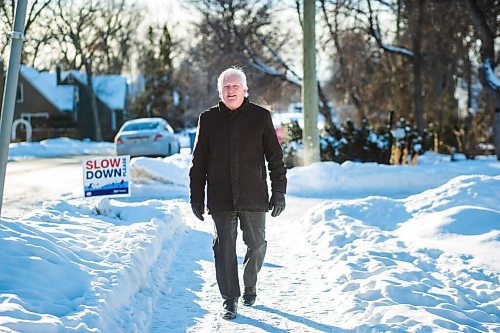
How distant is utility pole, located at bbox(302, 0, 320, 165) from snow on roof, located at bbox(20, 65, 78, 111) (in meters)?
43.2

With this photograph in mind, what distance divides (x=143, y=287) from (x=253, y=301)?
1028 mm

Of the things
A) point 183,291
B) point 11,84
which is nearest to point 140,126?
point 11,84

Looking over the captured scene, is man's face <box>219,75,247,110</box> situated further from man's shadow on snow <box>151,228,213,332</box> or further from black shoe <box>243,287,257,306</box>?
man's shadow on snow <box>151,228,213,332</box>

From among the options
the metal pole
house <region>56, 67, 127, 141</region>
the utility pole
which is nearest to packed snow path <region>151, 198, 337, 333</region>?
the metal pole

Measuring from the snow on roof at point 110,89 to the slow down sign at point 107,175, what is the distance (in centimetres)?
4900

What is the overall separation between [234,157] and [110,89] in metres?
54.5

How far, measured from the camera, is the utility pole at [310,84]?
14758mm

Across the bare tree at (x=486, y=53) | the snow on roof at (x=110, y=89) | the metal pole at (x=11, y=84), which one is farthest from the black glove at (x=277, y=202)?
the snow on roof at (x=110, y=89)

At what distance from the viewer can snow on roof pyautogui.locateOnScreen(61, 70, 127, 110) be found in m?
57.6

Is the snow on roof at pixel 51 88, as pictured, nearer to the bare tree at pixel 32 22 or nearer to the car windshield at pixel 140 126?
the bare tree at pixel 32 22

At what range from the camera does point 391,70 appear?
33344 mm

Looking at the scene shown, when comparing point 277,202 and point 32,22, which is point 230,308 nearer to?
point 277,202

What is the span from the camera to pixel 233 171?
205 inches

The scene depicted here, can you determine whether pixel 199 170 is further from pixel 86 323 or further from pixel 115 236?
pixel 115 236
